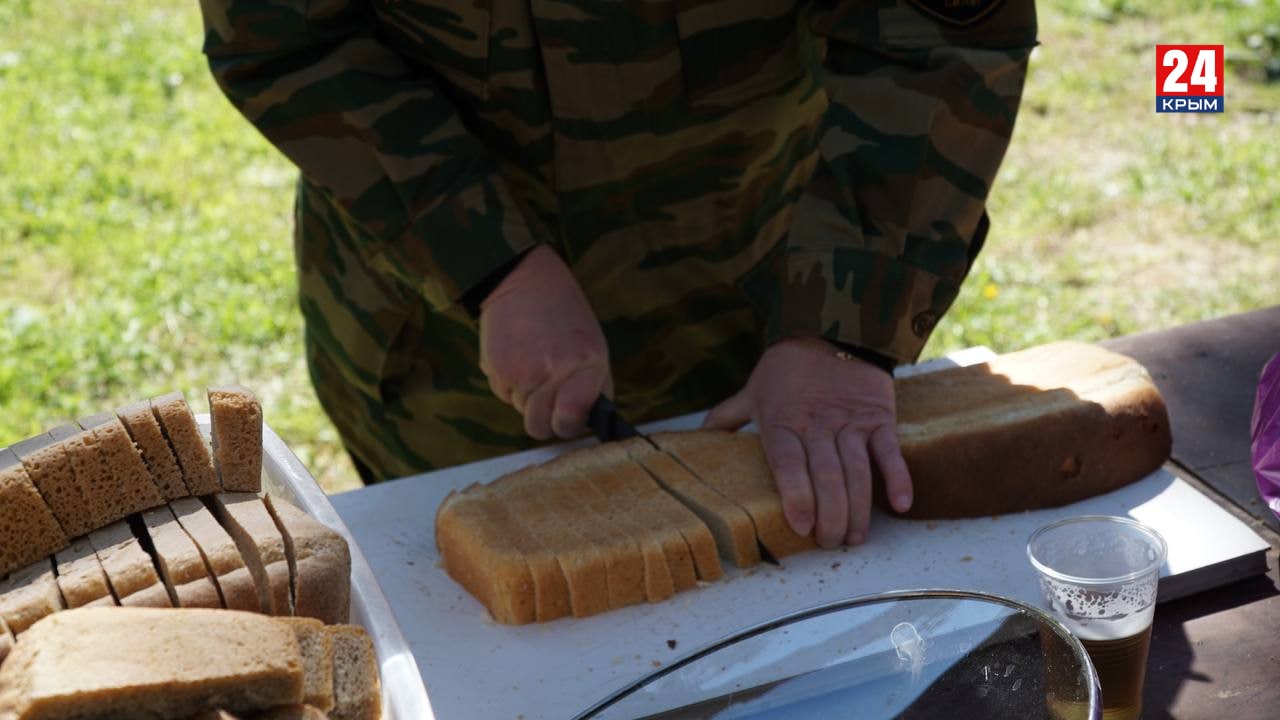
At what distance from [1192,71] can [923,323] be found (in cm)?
421

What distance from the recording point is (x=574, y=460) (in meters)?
2.17

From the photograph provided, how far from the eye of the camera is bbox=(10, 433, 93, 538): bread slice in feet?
4.78

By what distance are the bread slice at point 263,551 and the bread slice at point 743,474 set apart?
77 centimetres

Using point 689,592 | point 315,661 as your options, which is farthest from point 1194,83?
point 315,661

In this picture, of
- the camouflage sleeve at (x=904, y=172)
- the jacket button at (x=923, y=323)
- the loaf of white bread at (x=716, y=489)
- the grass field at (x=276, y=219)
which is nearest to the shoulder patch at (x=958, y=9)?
the camouflage sleeve at (x=904, y=172)

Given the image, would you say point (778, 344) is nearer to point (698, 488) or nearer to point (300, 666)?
point (698, 488)

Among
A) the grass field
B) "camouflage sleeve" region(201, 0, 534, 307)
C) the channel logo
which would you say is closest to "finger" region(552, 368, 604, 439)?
"camouflage sleeve" region(201, 0, 534, 307)

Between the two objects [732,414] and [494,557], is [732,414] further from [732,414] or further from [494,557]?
[494,557]

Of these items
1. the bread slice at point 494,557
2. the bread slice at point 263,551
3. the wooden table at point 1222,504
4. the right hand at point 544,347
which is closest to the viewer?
the bread slice at point 263,551

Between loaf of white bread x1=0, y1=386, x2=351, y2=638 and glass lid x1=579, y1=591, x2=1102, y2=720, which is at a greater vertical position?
loaf of white bread x1=0, y1=386, x2=351, y2=638

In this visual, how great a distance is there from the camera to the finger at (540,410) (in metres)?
2.16

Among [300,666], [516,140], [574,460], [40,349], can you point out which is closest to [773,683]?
[300,666]

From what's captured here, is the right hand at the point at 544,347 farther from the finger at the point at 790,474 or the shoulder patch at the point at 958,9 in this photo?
the shoulder patch at the point at 958,9

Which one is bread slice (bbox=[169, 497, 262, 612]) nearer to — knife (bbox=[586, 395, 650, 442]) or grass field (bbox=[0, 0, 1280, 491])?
knife (bbox=[586, 395, 650, 442])
